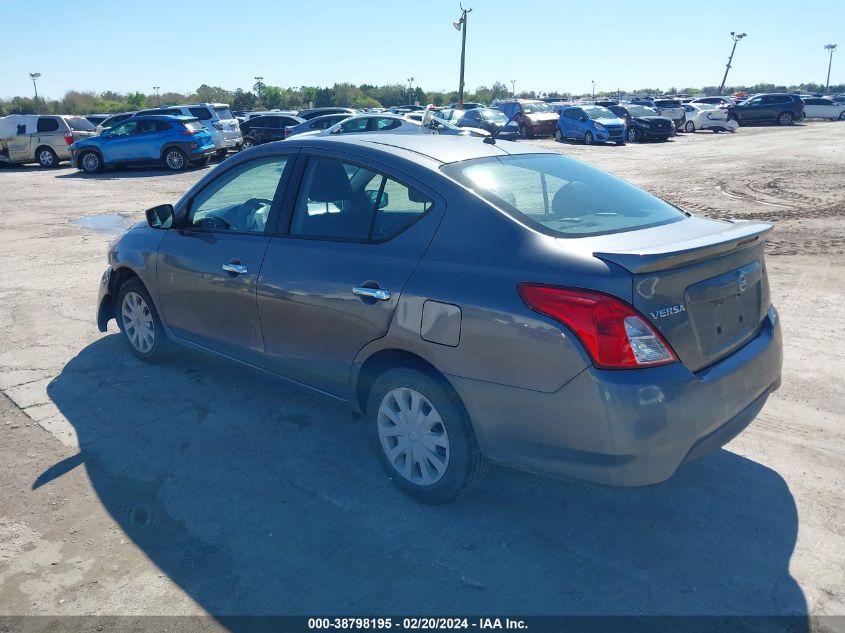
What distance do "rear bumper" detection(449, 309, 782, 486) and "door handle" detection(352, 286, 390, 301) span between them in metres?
0.57

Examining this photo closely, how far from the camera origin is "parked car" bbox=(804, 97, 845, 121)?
45.2 metres

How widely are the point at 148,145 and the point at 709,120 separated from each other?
94.3 ft

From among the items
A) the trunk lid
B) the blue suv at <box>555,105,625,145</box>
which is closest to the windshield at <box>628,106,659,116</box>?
the blue suv at <box>555,105,625,145</box>

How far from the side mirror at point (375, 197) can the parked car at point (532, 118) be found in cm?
3171

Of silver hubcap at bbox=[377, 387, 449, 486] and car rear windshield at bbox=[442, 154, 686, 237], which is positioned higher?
car rear windshield at bbox=[442, 154, 686, 237]

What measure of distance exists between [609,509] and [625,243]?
1.35 metres

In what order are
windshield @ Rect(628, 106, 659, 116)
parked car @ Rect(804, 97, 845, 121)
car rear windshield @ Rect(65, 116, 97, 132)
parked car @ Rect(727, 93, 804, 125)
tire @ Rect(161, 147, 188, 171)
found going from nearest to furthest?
tire @ Rect(161, 147, 188, 171) → car rear windshield @ Rect(65, 116, 97, 132) → windshield @ Rect(628, 106, 659, 116) → parked car @ Rect(727, 93, 804, 125) → parked car @ Rect(804, 97, 845, 121)

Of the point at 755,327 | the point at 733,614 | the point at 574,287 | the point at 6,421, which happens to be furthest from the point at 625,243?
the point at 6,421

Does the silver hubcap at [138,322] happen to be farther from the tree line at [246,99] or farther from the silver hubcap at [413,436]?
the tree line at [246,99]

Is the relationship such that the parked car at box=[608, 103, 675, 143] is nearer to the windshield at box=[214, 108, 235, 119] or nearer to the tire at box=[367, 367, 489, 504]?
the windshield at box=[214, 108, 235, 119]

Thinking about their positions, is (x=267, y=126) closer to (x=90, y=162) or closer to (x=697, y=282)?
(x=90, y=162)

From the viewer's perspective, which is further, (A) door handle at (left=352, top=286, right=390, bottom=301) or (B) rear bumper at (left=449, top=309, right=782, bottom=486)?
(A) door handle at (left=352, top=286, right=390, bottom=301)

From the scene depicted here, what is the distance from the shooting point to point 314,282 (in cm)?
389

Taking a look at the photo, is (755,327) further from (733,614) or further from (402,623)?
(402,623)
